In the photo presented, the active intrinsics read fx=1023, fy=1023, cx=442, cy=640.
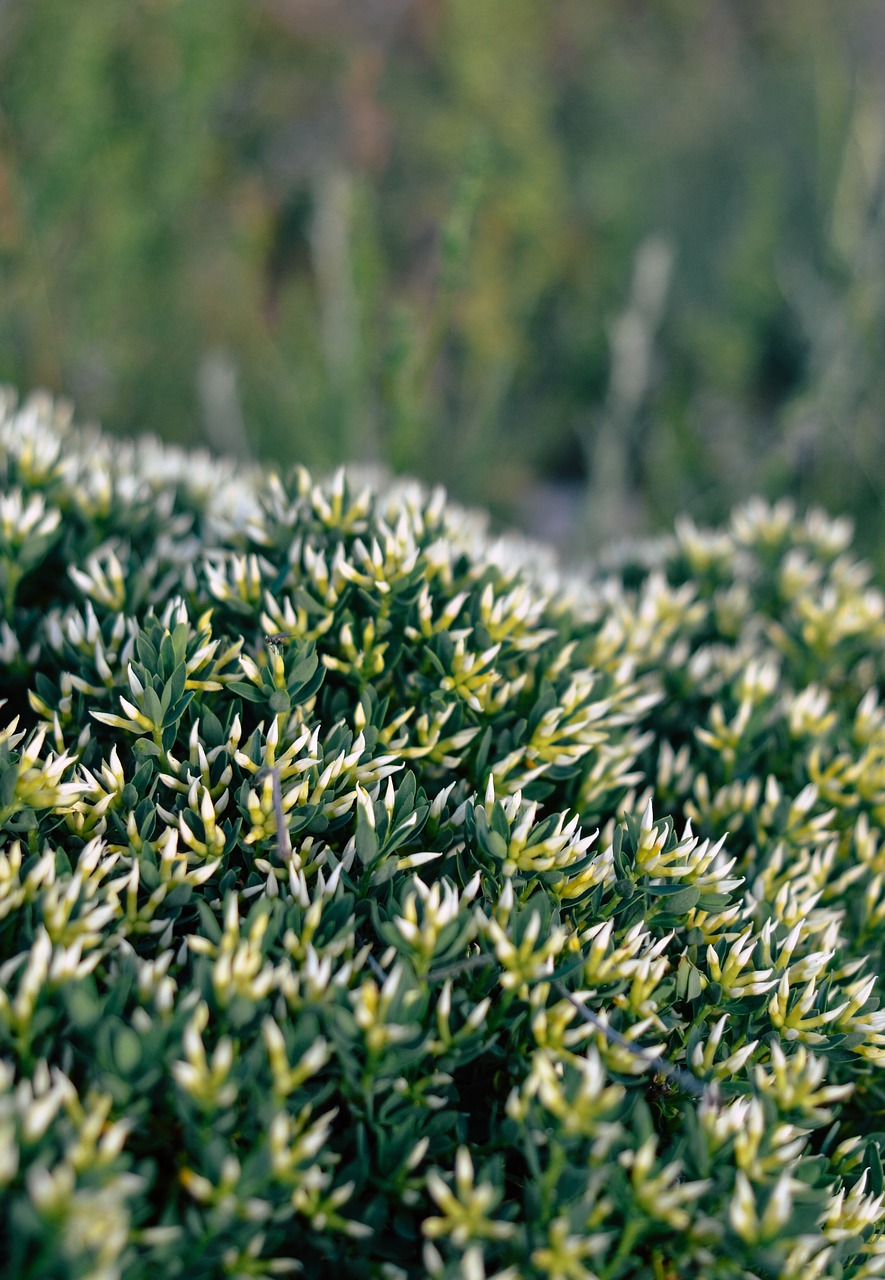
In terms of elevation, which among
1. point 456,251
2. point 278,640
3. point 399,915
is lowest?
point 399,915

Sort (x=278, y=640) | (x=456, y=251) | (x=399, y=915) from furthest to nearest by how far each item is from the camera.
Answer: (x=456, y=251), (x=278, y=640), (x=399, y=915)

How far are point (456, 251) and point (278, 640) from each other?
2.27 meters

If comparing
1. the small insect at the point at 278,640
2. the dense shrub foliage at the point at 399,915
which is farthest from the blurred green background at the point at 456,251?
the small insect at the point at 278,640

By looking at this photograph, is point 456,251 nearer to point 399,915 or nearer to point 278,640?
point 278,640

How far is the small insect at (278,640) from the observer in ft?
6.22

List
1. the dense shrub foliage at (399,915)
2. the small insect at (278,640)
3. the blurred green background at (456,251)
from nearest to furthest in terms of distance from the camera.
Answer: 1. the dense shrub foliage at (399,915)
2. the small insect at (278,640)
3. the blurred green background at (456,251)

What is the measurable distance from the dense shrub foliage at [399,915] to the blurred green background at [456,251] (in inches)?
68.0

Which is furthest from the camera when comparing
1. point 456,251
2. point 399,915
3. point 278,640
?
point 456,251

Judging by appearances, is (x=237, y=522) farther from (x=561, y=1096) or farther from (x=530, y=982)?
(x=561, y=1096)

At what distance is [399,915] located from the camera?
1.63m

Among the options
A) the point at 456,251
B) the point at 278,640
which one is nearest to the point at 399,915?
the point at 278,640

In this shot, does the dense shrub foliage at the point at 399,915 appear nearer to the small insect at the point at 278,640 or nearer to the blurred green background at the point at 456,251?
the small insect at the point at 278,640

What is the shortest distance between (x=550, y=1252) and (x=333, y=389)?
366 centimetres

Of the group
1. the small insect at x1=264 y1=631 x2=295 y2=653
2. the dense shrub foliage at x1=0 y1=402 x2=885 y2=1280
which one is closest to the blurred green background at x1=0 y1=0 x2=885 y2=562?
the dense shrub foliage at x1=0 y1=402 x2=885 y2=1280
